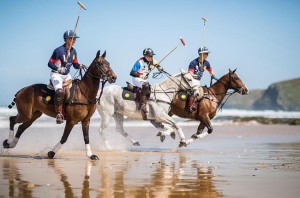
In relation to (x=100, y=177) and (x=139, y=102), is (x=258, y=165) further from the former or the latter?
(x=139, y=102)

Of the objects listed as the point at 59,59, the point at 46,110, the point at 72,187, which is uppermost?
the point at 59,59

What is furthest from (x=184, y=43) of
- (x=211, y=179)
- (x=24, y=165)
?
(x=211, y=179)

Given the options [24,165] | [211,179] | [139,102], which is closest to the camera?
[211,179]

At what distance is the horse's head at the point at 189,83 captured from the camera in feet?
64.7

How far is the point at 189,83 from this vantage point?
65.1ft

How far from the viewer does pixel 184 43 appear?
21.0 m

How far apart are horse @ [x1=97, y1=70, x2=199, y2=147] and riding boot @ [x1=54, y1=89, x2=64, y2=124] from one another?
473cm

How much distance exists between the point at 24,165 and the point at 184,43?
9.29m

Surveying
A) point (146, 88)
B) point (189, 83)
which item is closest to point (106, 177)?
point (146, 88)

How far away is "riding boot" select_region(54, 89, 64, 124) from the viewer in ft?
48.8

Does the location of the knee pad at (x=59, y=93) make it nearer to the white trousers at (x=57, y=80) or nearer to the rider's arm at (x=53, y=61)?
the white trousers at (x=57, y=80)

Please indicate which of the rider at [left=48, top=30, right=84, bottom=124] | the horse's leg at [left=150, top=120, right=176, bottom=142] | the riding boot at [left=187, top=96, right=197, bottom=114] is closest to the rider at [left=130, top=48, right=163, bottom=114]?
the horse's leg at [left=150, top=120, right=176, bottom=142]

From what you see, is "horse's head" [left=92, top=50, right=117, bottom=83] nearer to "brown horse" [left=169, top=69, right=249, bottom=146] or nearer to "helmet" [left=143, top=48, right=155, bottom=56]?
"helmet" [left=143, top=48, right=155, bottom=56]

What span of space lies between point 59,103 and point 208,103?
6526 millimetres
